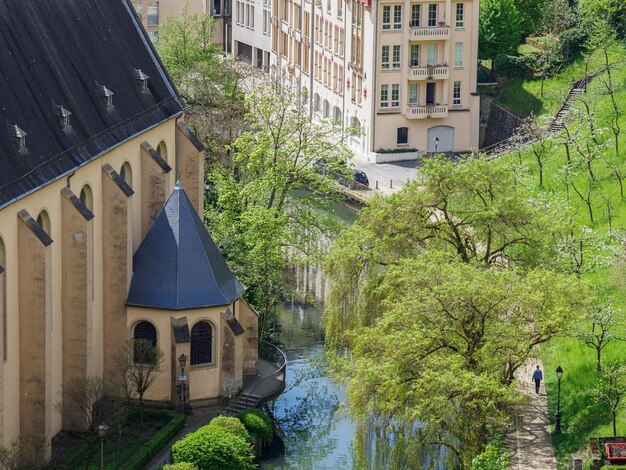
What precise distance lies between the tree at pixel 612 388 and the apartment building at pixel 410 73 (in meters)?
58.6

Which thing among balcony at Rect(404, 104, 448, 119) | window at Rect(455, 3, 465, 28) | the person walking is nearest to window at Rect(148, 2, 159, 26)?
balcony at Rect(404, 104, 448, 119)

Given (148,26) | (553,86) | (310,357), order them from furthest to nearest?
1. (148,26)
2. (553,86)
3. (310,357)

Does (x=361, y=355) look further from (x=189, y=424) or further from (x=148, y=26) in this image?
(x=148, y=26)

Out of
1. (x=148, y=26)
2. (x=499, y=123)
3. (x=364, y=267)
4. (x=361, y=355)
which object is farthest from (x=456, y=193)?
(x=148, y=26)

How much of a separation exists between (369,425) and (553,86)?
71.9 m

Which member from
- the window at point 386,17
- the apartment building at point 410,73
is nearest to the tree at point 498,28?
the apartment building at point 410,73

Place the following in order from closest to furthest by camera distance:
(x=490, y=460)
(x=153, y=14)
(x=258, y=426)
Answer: (x=490, y=460)
(x=258, y=426)
(x=153, y=14)

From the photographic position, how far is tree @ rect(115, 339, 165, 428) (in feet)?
269

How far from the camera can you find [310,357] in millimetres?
95375

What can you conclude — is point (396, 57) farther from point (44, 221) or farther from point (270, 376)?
point (44, 221)

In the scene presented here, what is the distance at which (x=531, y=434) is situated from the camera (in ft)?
261

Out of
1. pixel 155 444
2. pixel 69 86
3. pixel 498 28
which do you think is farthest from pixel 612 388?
pixel 498 28

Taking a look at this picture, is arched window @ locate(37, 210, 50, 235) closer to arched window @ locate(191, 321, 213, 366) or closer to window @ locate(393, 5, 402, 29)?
arched window @ locate(191, 321, 213, 366)

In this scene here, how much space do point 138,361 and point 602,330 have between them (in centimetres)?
2092
